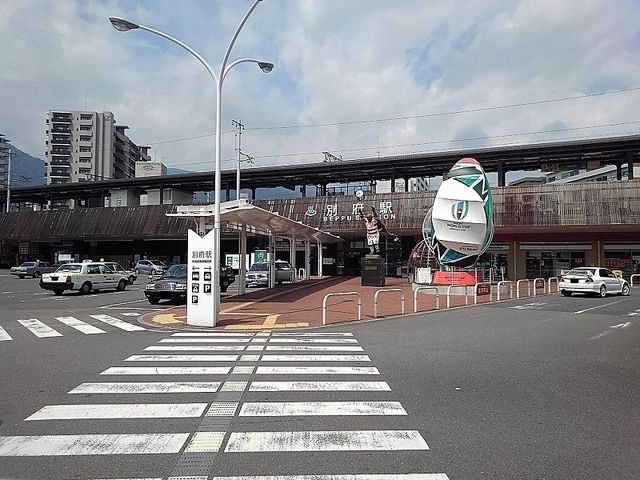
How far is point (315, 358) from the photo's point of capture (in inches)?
380

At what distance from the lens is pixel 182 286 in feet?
68.9

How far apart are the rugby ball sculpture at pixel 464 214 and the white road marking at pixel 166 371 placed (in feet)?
71.0

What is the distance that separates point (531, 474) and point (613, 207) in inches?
1543

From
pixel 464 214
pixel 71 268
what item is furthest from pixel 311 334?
pixel 71 268

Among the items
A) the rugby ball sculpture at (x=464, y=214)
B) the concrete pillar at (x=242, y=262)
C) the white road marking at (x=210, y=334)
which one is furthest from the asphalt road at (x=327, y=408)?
the rugby ball sculpture at (x=464, y=214)

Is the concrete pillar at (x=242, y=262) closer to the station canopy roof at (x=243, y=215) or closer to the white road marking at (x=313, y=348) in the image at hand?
the station canopy roof at (x=243, y=215)

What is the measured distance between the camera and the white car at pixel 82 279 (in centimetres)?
2586

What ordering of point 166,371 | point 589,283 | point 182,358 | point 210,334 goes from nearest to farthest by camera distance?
1. point 166,371
2. point 182,358
3. point 210,334
4. point 589,283

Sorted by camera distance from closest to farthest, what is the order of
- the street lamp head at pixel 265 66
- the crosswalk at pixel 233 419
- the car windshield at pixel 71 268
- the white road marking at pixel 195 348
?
1. the crosswalk at pixel 233 419
2. the white road marking at pixel 195 348
3. the street lamp head at pixel 265 66
4. the car windshield at pixel 71 268

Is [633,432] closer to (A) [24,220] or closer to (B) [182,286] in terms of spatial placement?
(B) [182,286]

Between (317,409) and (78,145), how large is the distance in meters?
108

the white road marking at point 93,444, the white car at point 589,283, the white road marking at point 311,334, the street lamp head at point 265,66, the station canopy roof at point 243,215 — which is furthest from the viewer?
the white car at point 589,283

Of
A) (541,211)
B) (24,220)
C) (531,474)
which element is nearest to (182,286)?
(531,474)

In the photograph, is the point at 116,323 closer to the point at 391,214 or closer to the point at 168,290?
the point at 168,290
